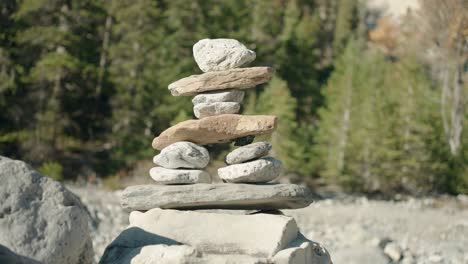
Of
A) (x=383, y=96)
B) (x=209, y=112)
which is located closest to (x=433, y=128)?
(x=383, y=96)

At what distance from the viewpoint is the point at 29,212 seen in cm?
571

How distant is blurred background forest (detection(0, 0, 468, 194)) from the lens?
23.3 metres

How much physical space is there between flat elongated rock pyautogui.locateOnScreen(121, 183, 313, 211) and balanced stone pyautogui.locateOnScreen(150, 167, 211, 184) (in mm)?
72

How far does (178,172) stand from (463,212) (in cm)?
1648

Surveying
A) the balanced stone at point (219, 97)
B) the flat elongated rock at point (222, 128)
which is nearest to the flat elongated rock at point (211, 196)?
the flat elongated rock at point (222, 128)

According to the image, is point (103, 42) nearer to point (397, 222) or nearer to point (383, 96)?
point (383, 96)

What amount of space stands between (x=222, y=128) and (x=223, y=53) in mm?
941

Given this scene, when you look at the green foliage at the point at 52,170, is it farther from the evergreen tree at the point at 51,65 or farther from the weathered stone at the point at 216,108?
the weathered stone at the point at 216,108

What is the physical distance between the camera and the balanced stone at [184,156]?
24.0ft

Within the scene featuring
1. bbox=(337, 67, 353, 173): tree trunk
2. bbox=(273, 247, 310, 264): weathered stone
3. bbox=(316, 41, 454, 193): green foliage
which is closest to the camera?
bbox=(273, 247, 310, 264): weathered stone

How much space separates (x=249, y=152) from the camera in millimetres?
7285

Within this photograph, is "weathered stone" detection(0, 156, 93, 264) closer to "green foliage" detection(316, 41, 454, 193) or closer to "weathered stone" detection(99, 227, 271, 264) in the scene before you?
"weathered stone" detection(99, 227, 271, 264)

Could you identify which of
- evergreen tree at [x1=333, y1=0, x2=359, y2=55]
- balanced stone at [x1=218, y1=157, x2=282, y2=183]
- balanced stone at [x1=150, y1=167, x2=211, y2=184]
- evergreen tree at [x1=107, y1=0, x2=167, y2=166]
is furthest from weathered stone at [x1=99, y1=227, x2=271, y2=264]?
evergreen tree at [x1=333, y1=0, x2=359, y2=55]

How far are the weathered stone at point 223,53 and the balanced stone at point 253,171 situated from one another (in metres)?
1.23
